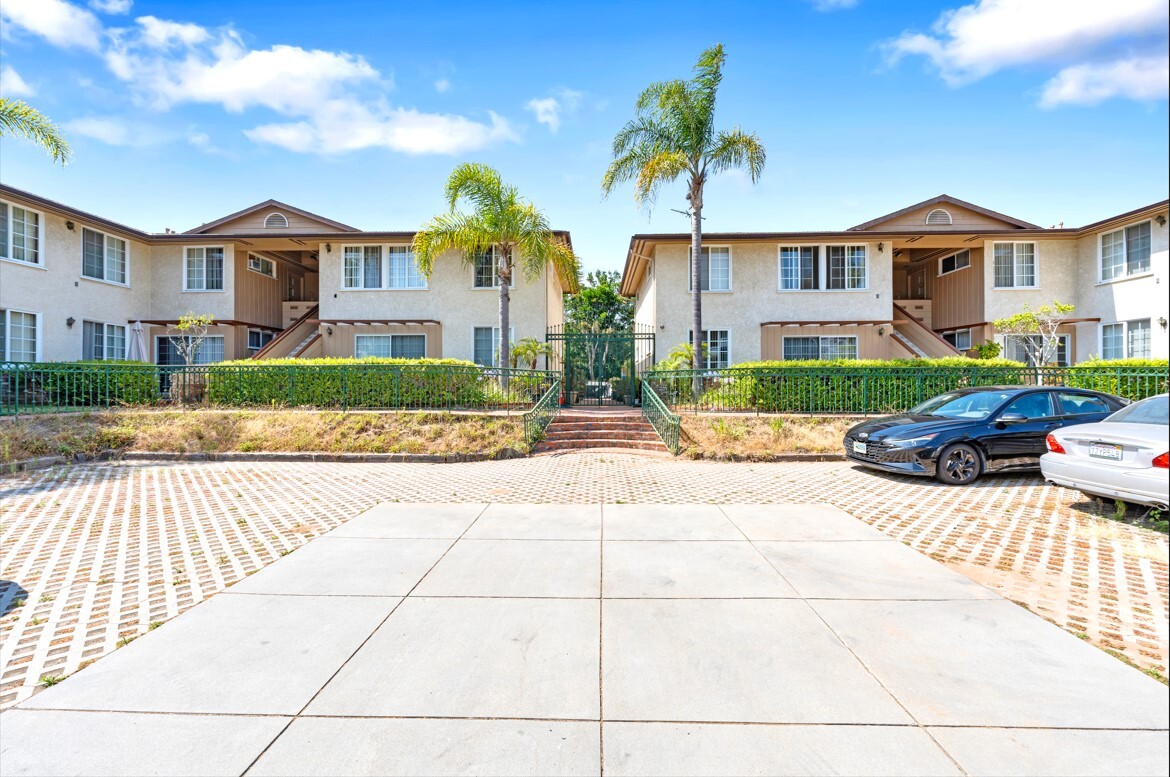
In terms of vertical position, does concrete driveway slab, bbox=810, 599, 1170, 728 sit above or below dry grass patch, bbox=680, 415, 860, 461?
below

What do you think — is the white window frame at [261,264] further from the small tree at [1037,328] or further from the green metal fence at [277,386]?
the small tree at [1037,328]

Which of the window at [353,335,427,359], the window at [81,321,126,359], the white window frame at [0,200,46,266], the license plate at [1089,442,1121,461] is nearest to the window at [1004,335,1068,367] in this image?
the window at [353,335,427,359]

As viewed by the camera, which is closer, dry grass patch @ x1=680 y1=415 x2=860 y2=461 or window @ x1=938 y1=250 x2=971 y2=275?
dry grass patch @ x1=680 y1=415 x2=860 y2=461

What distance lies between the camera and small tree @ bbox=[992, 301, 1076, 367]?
18906 mm

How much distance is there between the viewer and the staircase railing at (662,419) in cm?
1329

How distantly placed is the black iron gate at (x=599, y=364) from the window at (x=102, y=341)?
15.2 meters

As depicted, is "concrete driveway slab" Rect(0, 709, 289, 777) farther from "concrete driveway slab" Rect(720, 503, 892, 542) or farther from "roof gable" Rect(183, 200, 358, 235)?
"roof gable" Rect(183, 200, 358, 235)

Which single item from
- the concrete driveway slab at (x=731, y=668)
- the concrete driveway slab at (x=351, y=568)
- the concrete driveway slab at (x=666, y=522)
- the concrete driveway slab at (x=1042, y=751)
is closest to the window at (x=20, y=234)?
the concrete driveway slab at (x=351, y=568)

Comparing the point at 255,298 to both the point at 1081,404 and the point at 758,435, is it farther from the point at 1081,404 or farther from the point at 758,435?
the point at 1081,404

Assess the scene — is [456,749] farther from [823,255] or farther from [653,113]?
[823,255]

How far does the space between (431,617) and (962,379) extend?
14368 millimetres

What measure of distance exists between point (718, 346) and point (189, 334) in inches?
727

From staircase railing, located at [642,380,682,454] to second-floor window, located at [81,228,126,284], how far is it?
18.9 m

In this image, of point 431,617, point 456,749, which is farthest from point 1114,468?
point 431,617
